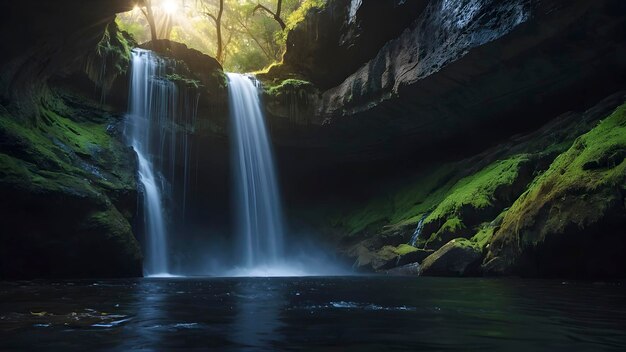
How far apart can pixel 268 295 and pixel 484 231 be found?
884 centimetres

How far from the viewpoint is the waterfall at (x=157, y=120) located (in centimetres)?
1788

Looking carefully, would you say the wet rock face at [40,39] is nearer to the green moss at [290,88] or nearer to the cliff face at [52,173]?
the cliff face at [52,173]

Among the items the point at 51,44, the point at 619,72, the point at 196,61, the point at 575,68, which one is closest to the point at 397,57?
the point at 575,68

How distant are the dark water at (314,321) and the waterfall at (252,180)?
14113 mm

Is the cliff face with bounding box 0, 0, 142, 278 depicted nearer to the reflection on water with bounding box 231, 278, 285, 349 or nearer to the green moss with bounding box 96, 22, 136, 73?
the green moss with bounding box 96, 22, 136, 73

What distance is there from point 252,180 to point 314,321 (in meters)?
17.4

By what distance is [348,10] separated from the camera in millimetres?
19250

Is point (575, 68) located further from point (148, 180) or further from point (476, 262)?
point (148, 180)

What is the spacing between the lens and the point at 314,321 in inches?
168

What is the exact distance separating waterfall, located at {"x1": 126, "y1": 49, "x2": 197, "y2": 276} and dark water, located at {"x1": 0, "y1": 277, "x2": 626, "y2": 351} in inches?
456

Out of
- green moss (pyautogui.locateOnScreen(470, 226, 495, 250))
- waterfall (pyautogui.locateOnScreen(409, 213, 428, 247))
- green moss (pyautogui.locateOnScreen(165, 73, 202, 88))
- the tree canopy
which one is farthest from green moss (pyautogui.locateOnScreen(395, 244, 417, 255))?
the tree canopy

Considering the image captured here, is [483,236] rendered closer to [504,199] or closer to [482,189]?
[504,199]

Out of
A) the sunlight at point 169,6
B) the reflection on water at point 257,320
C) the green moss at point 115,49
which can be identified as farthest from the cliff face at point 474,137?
the sunlight at point 169,6

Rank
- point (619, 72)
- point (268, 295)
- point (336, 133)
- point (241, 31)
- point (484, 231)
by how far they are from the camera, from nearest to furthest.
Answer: point (268, 295) → point (484, 231) → point (619, 72) → point (336, 133) → point (241, 31)
